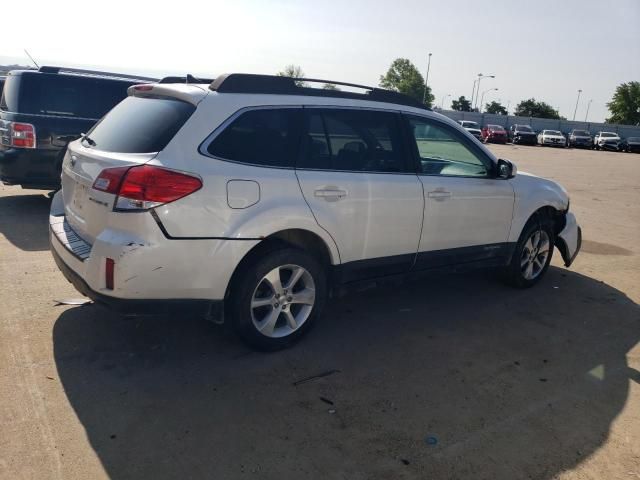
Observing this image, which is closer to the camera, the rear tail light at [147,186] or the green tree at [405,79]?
the rear tail light at [147,186]

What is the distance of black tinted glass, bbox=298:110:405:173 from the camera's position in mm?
3832

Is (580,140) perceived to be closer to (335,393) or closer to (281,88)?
(281,88)

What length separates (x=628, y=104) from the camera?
89.5 m

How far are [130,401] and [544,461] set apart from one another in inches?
91.3

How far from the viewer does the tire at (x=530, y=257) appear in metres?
5.41

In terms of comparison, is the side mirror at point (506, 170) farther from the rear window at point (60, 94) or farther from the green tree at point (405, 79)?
the green tree at point (405, 79)

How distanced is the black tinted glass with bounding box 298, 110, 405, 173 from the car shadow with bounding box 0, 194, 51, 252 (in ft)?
12.1

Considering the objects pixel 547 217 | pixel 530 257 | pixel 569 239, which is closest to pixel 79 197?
pixel 530 257

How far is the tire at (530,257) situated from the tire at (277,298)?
2.42 meters

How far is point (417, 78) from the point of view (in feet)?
330

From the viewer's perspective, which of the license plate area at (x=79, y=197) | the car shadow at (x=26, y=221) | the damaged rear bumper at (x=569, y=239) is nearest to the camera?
the license plate area at (x=79, y=197)

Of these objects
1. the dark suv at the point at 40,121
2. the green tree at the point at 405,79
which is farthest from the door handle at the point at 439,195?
the green tree at the point at 405,79

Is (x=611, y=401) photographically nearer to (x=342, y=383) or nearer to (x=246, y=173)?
(x=342, y=383)

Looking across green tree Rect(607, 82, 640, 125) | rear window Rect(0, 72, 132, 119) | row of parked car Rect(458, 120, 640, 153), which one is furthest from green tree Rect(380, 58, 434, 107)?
rear window Rect(0, 72, 132, 119)
